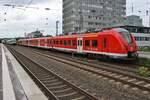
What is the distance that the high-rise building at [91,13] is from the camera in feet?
403

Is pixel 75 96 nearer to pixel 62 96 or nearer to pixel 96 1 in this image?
pixel 62 96

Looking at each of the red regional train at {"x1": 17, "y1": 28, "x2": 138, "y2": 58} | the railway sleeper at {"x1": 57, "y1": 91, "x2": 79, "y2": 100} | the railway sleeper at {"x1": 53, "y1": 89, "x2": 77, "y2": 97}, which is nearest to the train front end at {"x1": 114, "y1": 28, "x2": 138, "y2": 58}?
the red regional train at {"x1": 17, "y1": 28, "x2": 138, "y2": 58}

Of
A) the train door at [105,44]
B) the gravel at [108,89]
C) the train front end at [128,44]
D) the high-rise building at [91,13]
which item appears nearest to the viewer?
the gravel at [108,89]

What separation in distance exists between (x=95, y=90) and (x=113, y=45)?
414 inches

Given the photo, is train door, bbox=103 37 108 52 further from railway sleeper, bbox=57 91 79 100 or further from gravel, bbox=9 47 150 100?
railway sleeper, bbox=57 91 79 100

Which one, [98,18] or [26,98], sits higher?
[98,18]

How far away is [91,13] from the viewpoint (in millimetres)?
127312

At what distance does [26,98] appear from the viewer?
9.91m

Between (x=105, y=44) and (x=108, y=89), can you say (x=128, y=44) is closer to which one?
(x=105, y=44)

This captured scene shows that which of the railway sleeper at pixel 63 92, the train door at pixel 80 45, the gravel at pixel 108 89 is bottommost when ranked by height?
the railway sleeper at pixel 63 92

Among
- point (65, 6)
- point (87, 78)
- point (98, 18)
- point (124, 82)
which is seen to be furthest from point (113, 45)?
point (65, 6)

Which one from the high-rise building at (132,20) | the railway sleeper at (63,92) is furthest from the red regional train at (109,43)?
the high-rise building at (132,20)

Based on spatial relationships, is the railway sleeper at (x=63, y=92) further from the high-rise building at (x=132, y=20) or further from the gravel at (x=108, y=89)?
the high-rise building at (x=132, y=20)

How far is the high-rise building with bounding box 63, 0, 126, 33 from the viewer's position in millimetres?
122938
